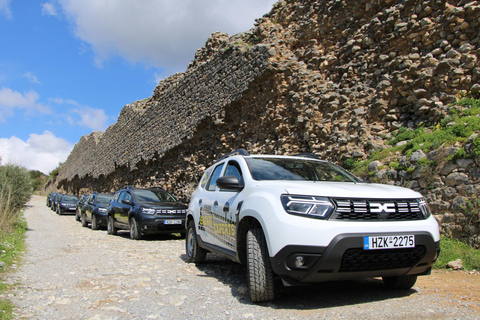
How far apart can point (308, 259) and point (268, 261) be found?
50 cm

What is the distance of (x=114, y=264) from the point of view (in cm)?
660

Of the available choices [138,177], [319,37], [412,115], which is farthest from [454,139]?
[138,177]

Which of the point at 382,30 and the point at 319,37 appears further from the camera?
the point at 319,37

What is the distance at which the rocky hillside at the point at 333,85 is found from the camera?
25.7 feet

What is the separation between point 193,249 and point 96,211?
9968mm

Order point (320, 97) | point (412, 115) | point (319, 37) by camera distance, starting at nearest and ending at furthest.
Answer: point (412, 115)
point (320, 97)
point (319, 37)

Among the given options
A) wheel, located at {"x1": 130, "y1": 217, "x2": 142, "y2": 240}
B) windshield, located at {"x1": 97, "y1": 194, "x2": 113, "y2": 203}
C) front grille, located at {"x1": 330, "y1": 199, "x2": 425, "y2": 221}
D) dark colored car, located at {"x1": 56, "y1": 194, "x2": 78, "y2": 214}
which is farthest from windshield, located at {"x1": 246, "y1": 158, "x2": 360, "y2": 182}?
dark colored car, located at {"x1": 56, "y1": 194, "x2": 78, "y2": 214}

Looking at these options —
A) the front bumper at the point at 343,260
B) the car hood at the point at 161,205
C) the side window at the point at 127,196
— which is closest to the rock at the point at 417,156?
the front bumper at the point at 343,260

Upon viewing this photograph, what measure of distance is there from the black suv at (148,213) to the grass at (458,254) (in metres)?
6.82

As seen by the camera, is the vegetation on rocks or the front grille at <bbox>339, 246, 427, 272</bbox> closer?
the front grille at <bbox>339, 246, 427, 272</bbox>

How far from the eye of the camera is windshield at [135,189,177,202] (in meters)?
11.5

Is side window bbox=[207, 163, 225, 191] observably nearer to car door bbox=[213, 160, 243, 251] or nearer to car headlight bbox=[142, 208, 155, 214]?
car door bbox=[213, 160, 243, 251]

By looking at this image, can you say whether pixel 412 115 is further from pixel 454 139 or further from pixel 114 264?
pixel 114 264

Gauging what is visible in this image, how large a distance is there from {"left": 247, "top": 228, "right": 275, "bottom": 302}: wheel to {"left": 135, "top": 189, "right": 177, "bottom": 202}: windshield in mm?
8012
